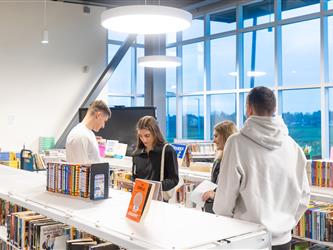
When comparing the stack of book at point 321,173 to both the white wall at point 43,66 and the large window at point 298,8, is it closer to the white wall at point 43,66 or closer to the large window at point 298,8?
the large window at point 298,8

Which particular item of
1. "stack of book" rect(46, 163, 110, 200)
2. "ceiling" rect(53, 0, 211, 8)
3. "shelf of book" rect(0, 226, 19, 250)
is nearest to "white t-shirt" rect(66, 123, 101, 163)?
"shelf of book" rect(0, 226, 19, 250)

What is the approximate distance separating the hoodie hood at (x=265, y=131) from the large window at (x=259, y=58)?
259 inches

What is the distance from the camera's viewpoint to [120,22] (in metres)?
3.29

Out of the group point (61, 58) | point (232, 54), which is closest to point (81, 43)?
point (61, 58)

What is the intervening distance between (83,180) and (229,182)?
86 centimetres

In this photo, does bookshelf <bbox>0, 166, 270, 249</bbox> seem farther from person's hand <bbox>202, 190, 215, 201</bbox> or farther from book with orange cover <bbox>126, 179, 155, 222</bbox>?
person's hand <bbox>202, 190, 215, 201</bbox>

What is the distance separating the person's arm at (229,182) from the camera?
6.63ft

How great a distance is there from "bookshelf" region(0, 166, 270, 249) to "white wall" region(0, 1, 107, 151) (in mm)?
6109

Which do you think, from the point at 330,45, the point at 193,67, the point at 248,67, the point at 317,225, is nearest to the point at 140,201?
the point at 317,225

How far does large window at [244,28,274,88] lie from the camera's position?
8586 millimetres

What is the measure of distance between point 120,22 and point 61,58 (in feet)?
19.7

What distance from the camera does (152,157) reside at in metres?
3.21

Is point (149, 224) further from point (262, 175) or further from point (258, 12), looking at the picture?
point (258, 12)

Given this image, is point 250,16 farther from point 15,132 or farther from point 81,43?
point 15,132
